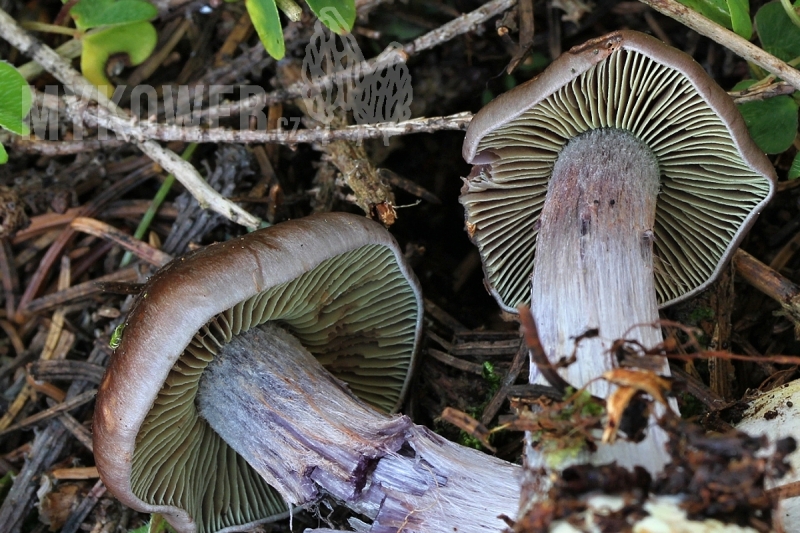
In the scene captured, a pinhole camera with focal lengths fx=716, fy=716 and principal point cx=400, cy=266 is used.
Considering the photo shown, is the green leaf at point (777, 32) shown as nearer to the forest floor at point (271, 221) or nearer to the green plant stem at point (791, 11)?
the green plant stem at point (791, 11)

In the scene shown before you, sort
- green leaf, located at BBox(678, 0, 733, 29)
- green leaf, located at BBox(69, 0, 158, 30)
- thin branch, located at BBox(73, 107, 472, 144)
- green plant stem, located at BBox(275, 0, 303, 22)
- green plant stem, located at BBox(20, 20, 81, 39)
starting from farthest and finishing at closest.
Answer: green plant stem, located at BBox(20, 20, 81, 39) < green leaf, located at BBox(69, 0, 158, 30) < thin branch, located at BBox(73, 107, 472, 144) < green plant stem, located at BBox(275, 0, 303, 22) < green leaf, located at BBox(678, 0, 733, 29)

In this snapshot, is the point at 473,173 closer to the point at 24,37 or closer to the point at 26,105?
the point at 26,105

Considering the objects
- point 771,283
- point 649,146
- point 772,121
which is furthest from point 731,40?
point 771,283

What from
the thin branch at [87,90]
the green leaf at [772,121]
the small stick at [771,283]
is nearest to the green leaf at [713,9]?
the green leaf at [772,121]

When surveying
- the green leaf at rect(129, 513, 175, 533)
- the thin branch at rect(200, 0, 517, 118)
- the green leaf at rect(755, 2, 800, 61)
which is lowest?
the green leaf at rect(129, 513, 175, 533)

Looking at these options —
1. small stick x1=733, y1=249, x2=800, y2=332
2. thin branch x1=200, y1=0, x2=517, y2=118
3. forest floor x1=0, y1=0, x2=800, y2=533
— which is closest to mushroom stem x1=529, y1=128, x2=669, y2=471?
forest floor x1=0, y1=0, x2=800, y2=533

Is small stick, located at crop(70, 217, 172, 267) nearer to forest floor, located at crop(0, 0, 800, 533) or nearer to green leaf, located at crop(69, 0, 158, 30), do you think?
forest floor, located at crop(0, 0, 800, 533)

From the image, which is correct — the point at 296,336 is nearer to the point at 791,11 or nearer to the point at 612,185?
the point at 612,185
